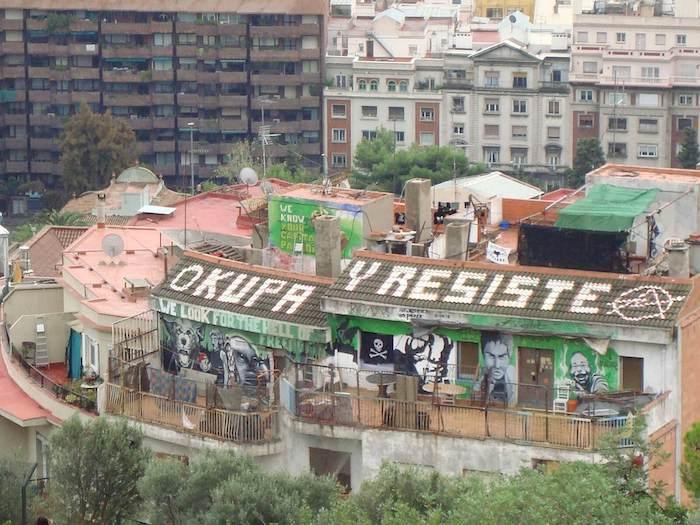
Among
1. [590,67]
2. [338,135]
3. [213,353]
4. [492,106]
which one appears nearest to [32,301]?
[213,353]

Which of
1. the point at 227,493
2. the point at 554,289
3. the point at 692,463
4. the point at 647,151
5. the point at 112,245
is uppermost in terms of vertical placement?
the point at 554,289

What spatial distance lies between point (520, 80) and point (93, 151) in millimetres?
28045

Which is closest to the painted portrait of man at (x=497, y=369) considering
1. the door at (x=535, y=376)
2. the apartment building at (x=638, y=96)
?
the door at (x=535, y=376)

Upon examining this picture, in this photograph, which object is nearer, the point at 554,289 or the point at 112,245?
the point at 554,289

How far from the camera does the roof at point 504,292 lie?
51938 mm

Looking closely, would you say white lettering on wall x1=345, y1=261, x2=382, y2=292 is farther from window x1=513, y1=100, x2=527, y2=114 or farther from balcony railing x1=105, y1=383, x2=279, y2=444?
window x1=513, y1=100, x2=527, y2=114

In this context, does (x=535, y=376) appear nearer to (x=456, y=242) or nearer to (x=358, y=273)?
(x=358, y=273)

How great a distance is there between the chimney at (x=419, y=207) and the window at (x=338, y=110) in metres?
98.3

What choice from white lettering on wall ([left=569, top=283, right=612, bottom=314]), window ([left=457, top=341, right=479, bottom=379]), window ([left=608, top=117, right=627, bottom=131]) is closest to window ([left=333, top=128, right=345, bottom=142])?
window ([left=608, top=117, right=627, bottom=131])

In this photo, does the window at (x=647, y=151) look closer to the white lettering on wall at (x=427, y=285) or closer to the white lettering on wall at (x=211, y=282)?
the white lettering on wall at (x=211, y=282)

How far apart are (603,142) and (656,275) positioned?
101m

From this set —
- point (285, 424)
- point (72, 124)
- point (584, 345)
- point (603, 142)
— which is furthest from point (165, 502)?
point (603, 142)

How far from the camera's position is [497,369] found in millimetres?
53688

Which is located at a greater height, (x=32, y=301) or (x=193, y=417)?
(x=32, y=301)
